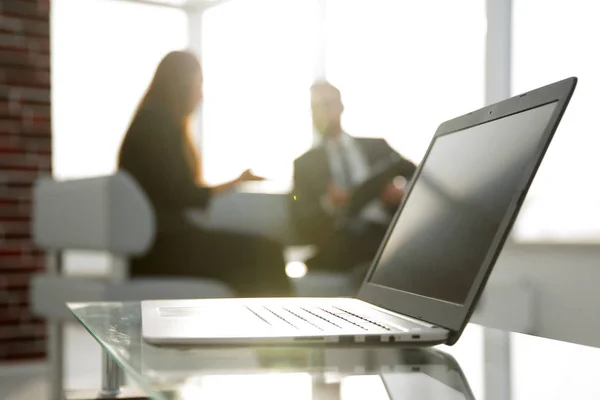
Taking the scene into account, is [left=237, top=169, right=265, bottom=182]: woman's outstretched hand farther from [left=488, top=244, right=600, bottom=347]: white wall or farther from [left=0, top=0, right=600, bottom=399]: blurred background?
[left=488, top=244, right=600, bottom=347]: white wall

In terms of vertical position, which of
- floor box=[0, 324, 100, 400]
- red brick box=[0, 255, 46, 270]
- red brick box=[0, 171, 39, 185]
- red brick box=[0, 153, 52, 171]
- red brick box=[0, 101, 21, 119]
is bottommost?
floor box=[0, 324, 100, 400]

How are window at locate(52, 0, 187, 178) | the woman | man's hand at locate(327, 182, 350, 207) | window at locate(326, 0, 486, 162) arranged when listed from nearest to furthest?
the woman, man's hand at locate(327, 182, 350, 207), window at locate(326, 0, 486, 162), window at locate(52, 0, 187, 178)

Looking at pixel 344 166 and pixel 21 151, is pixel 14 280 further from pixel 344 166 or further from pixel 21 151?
pixel 344 166

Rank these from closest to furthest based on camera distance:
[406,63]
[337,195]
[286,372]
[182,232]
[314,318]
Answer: [286,372]
[314,318]
[182,232]
[337,195]
[406,63]

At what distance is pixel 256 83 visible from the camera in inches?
196

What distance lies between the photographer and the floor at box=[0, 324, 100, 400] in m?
2.54

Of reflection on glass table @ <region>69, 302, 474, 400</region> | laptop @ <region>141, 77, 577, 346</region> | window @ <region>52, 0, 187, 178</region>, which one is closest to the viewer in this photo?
reflection on glass table @ <region>69, 302, 474, 400</region>

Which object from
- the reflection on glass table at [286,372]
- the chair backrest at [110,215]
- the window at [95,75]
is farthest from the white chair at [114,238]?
the window at [95,75]

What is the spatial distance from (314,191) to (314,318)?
1.83 metres

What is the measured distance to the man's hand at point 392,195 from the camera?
2260 mm

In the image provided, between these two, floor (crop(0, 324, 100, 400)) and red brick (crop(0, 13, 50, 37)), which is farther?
red brick (crop(0, 13, 50, 37))

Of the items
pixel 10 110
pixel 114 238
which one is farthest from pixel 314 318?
pixel 10 110

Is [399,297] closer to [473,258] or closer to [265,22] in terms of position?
[473,258]

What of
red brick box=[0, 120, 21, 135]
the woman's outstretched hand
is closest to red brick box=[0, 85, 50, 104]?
red brick box=[0, 120, 21, 135]
